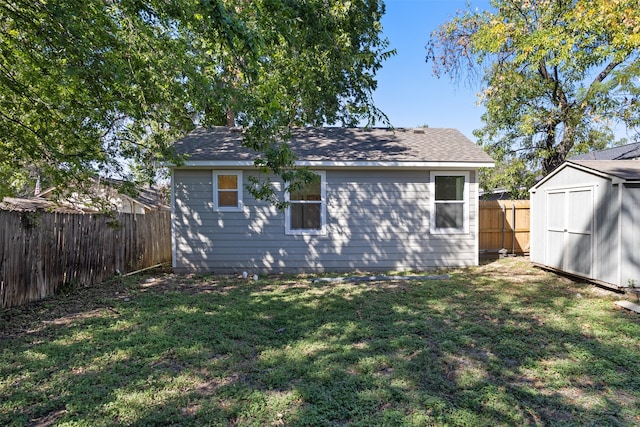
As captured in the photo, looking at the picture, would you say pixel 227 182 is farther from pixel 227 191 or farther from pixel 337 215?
pixel 337 215

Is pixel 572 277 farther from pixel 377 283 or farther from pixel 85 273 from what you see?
pixel 85 273

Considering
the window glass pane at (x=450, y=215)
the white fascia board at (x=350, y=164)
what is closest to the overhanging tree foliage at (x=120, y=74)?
the white fascia board at (x=350, y=164)

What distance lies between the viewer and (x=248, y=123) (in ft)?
15.7

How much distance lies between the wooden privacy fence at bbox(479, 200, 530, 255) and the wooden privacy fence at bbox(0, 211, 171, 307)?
9.68 metres

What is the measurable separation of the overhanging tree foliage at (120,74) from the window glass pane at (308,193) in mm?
2287

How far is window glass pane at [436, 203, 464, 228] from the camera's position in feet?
27.5

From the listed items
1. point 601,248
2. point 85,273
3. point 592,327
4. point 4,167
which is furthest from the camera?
point 85,273

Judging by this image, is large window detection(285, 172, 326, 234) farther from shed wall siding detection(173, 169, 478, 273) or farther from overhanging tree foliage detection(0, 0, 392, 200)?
overhanging tree foliage detection(0, 0, 392, 200)

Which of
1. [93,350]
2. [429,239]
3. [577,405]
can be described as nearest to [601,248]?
[429,239]

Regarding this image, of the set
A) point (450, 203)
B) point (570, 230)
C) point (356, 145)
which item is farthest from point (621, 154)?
point (356, 145)

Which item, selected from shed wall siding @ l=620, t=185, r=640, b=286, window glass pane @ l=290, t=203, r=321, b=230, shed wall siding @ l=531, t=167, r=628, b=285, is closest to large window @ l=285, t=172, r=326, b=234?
window glass pane @ l=290, t=203, r=321, b=230

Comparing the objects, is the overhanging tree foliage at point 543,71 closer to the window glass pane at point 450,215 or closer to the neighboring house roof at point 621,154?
the neighboring house roof at point 621,154

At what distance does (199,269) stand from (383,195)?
476cm

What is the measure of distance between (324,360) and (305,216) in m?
5.11
